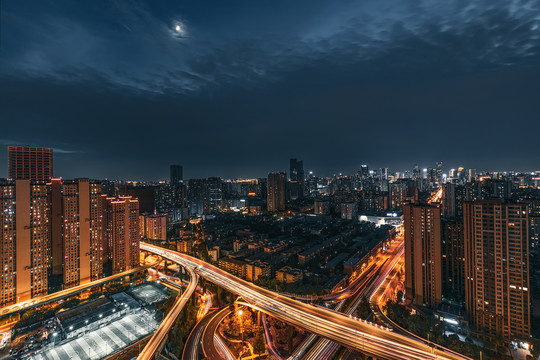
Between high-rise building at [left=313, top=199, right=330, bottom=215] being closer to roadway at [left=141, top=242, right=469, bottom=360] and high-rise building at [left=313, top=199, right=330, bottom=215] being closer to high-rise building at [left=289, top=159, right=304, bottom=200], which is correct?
high-rise building at [left=289, top=159, right=304, bottom=200]

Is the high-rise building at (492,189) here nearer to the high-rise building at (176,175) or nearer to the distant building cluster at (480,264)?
the distant building cluster at (480,264)

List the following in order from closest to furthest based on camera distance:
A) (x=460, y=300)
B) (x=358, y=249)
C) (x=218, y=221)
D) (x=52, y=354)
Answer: (x=52, y=354)
(x=460, y=300)
(x=358, y=249)
(x=218, y=221)

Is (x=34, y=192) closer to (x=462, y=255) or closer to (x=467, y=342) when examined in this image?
(x=467, y=342)

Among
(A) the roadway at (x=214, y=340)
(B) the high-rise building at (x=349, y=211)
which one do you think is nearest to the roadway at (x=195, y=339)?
(A) the roadway at (x=214, y=340)

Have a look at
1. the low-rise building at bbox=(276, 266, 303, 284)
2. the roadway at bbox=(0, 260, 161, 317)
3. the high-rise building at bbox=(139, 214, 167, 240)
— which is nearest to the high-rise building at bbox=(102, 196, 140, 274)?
the roadway at bbox=(0, 260, 161, 317)

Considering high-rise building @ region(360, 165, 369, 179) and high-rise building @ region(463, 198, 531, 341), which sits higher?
high-rise building @ region(360, 165, 369, 179)

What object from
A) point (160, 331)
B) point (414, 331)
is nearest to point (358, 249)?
point (414, 331)
